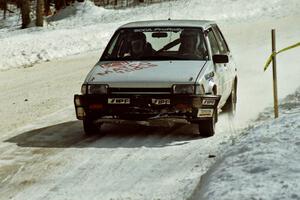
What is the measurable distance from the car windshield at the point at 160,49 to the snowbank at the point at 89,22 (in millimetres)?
9660

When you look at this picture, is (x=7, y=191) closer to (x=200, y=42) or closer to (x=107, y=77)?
(x=107, y=77)

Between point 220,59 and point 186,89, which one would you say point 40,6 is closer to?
point 220,59

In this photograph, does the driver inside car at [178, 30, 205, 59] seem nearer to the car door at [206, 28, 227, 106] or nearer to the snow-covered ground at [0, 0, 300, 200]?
the car door at [206, 28, 227, 106]

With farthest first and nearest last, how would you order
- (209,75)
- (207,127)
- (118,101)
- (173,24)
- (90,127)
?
(173,24), (90,127), (209,75), (207,127), (118,101)

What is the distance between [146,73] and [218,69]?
1.30m

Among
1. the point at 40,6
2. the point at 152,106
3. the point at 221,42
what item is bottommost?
the point at 152,106

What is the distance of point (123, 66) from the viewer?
9117mm

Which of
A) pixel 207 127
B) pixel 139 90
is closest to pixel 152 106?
pixel 139 90

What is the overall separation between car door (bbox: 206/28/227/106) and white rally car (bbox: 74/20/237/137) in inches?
0.6

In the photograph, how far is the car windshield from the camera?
31.0 ft

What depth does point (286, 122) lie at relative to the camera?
808 centimetres

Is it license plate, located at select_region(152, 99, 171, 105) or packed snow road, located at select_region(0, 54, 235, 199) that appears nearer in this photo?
packed snow road, located at select_region(0, 54, 235, 199)

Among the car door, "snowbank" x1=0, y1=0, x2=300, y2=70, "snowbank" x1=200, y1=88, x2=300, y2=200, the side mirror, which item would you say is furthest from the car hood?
"snowbank" x1=0, y1=0, x2=300, y2=70

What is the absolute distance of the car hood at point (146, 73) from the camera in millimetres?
8492
